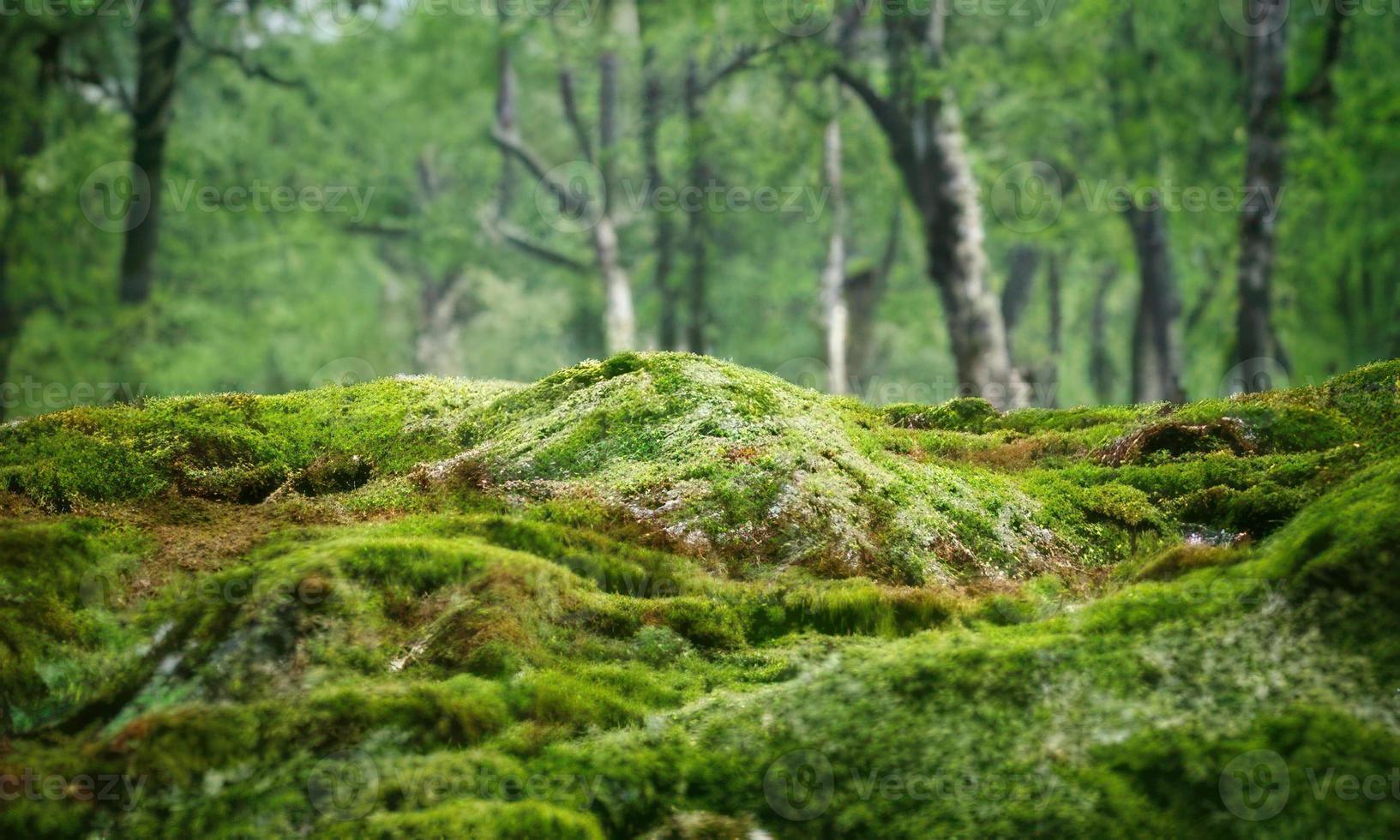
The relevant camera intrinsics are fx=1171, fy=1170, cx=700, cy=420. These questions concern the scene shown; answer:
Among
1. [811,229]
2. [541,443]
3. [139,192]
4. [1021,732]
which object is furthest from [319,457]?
[811,229]

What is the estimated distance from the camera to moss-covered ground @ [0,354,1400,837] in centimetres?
433

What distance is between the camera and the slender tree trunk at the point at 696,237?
1186 inches

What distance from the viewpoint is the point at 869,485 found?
731cm

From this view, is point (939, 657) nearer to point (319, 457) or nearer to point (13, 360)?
point (319, 457)

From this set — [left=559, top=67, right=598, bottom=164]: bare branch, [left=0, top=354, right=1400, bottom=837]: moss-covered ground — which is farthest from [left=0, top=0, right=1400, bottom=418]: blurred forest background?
[left=0, top=354, right=1400, bottom=837]: moss-covered ground

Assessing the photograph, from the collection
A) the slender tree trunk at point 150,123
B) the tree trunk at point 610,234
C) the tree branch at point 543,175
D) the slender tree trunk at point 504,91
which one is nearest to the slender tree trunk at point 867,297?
the tree trunk at point 610,234

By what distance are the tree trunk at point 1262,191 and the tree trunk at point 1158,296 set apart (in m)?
5.60

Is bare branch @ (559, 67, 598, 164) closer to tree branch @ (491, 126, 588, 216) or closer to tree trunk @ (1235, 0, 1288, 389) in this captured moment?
Result: tree branch @ (491, 126, 588, 216)

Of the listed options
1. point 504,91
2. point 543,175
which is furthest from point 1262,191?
point 504,91

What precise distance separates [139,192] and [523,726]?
24698 mm

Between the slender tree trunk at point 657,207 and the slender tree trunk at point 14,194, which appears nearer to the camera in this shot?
Result: the slender tree trunk at point 14,194

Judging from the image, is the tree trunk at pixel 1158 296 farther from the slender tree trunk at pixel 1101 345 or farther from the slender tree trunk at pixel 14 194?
the slender tree trunk at pixel 14 194

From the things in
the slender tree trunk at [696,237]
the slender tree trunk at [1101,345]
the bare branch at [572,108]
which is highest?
the bare branch at [572,108]

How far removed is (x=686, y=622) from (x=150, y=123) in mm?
24480
